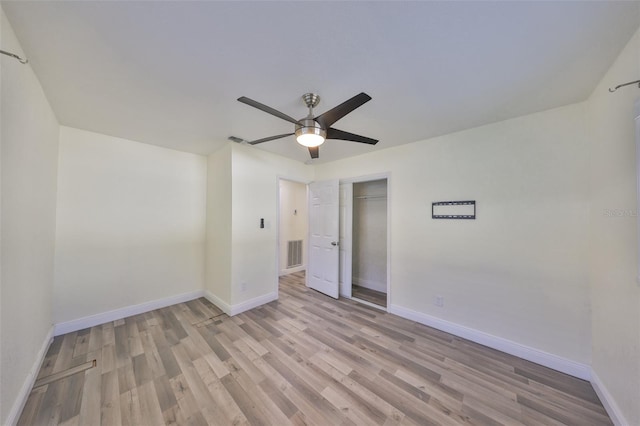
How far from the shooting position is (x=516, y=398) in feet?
5.57

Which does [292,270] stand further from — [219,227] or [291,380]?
[291,380]

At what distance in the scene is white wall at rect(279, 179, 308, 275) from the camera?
5.09m

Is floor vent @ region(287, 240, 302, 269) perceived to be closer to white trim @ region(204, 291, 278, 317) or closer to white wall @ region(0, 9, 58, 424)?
white trim @ region(204, 291, 278, 317)

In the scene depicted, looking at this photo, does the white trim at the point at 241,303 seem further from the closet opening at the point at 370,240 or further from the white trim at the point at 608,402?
the white trim at the point at 608,402

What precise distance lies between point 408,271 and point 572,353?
1.55 meters

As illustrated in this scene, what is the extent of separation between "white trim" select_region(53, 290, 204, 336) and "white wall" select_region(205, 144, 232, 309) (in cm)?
38

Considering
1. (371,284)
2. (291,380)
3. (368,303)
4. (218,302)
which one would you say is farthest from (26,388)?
(371,284)

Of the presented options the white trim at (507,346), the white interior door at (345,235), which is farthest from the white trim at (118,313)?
the white trim at (507,346)

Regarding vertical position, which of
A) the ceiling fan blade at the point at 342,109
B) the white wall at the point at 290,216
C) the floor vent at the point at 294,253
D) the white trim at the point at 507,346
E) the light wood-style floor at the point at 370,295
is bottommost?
the light wood-style floor at the point at 370,295

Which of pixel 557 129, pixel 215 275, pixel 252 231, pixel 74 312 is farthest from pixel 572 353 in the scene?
pixel 74 312

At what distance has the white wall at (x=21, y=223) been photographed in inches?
51.4

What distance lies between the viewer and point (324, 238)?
12.8 feet

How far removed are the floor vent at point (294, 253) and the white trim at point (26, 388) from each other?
3.63 metres

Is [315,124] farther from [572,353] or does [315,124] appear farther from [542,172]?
[572,353]
